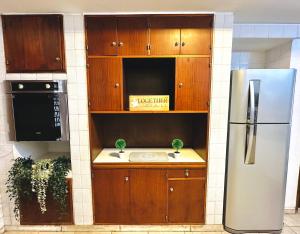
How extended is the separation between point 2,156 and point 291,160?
3.33m

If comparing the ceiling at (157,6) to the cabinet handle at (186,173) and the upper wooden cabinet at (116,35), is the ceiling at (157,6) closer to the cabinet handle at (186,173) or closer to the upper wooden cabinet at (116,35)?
the upper wooden cabinet at (116,35)

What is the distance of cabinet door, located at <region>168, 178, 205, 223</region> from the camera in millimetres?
2023

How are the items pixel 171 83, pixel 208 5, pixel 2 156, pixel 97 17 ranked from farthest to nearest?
pixel 171 83, pixel 2 156, pixel 97 17, pixel 208 5

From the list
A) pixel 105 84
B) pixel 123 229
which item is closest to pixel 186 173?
pixel 123 229

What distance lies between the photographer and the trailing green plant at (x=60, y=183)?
6.38 ft

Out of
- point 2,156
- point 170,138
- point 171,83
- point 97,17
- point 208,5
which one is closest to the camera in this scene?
point 208,5

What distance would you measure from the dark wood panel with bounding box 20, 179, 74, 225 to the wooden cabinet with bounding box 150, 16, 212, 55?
1711 millimetres

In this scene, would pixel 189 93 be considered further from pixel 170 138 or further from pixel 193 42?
pixel 170 138

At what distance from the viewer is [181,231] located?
2.08 meters

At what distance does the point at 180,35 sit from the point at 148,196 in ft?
5.58

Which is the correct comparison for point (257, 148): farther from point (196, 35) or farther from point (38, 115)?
point (38, 115)

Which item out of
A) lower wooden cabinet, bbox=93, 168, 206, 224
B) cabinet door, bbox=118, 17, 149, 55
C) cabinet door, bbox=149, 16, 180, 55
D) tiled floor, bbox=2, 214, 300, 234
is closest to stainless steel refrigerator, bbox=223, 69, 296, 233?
tiled floor, bbox=2, 214, 300, 234

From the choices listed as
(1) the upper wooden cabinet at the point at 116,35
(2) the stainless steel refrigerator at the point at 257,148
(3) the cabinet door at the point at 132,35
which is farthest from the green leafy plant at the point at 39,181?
(2) the stainless steel refrigerator at the point at 257,148

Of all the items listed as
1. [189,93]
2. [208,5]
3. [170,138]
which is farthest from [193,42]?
[170,138]
